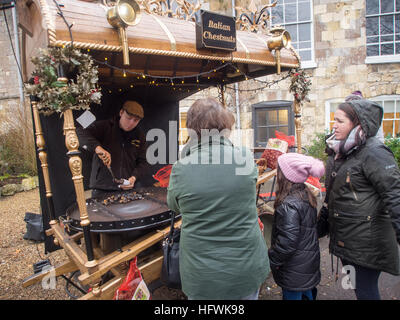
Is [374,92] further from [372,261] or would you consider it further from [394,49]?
[372,261]

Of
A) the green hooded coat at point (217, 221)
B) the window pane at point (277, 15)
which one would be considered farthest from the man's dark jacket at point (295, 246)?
the window pane at point (277, 15)

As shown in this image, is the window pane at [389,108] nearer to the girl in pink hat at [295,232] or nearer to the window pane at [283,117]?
the window pane at [283,117]

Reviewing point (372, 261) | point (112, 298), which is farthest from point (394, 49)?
point (112, 298)

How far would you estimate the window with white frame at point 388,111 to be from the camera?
816 centimetres

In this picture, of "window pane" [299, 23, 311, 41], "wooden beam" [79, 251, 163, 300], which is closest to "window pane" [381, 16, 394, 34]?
"window pane" [299, 23, 311, 41]

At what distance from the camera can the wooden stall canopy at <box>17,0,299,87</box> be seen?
6.60 feet

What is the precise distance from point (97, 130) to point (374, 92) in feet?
27.6

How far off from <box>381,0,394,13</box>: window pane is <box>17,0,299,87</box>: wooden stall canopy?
6.68 metres

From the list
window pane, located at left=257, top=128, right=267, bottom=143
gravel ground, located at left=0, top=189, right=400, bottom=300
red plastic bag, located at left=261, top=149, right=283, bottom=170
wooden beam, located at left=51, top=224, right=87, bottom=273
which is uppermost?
window pane, located at left=257, top=128, right=267, bottom=143

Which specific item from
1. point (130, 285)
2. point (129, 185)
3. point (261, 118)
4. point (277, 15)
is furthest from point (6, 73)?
point (130, 285)

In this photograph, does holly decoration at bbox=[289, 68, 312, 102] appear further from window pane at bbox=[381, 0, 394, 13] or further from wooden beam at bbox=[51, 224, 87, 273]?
window pane at bbox=[381, 0, 394, 13]

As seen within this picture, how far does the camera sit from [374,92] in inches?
320

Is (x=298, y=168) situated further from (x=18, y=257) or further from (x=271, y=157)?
(x=18, y=257)

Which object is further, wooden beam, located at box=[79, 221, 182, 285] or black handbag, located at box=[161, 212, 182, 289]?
wooden beam, located at box=[79, 221, 182, 285]
